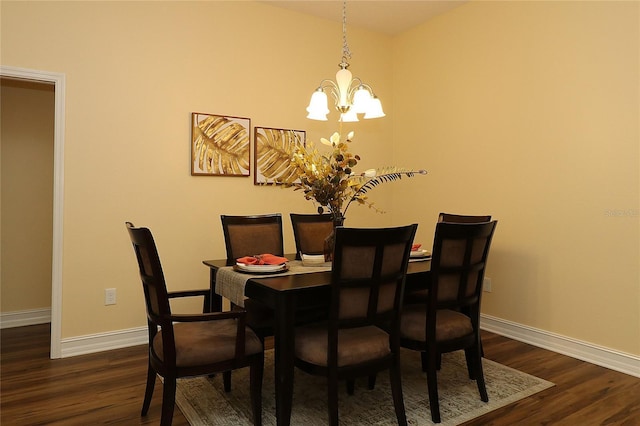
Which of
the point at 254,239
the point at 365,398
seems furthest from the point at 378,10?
the point at 365,398

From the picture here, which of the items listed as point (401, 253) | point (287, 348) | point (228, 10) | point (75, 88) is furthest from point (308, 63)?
point (287, 348)

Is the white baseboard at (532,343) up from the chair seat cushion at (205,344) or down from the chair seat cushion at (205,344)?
down

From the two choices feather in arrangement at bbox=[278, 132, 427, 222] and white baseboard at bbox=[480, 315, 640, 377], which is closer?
feather in arrangement at bbox=[278, 132, 427, 222]

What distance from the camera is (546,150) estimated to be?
3.49 m

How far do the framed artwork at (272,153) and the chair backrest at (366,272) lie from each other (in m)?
2.08

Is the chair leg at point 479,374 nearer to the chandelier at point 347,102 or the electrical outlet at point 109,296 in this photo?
the chandelier at point 347,102

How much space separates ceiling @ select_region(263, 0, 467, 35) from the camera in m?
4.10

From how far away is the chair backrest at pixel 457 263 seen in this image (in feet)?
7.59

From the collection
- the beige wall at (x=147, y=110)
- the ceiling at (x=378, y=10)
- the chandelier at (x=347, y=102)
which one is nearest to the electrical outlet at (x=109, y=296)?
the beige wall at (x=147, y=110)

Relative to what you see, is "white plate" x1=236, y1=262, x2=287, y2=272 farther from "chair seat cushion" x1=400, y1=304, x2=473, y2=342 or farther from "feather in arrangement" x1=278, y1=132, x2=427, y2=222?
"chair seat cushion" x1=400, y1=304, x2=473, y2=342

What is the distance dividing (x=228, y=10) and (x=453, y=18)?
2107 mm

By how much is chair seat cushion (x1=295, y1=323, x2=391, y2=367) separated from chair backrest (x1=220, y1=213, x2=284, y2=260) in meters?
1.02

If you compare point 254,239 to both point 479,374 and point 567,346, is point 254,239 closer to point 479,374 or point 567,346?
point 479,374

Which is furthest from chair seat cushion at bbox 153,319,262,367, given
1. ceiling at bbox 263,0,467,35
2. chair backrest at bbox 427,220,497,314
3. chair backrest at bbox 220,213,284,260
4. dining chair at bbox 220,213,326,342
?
ceiling at bbox 263,0,467,35
